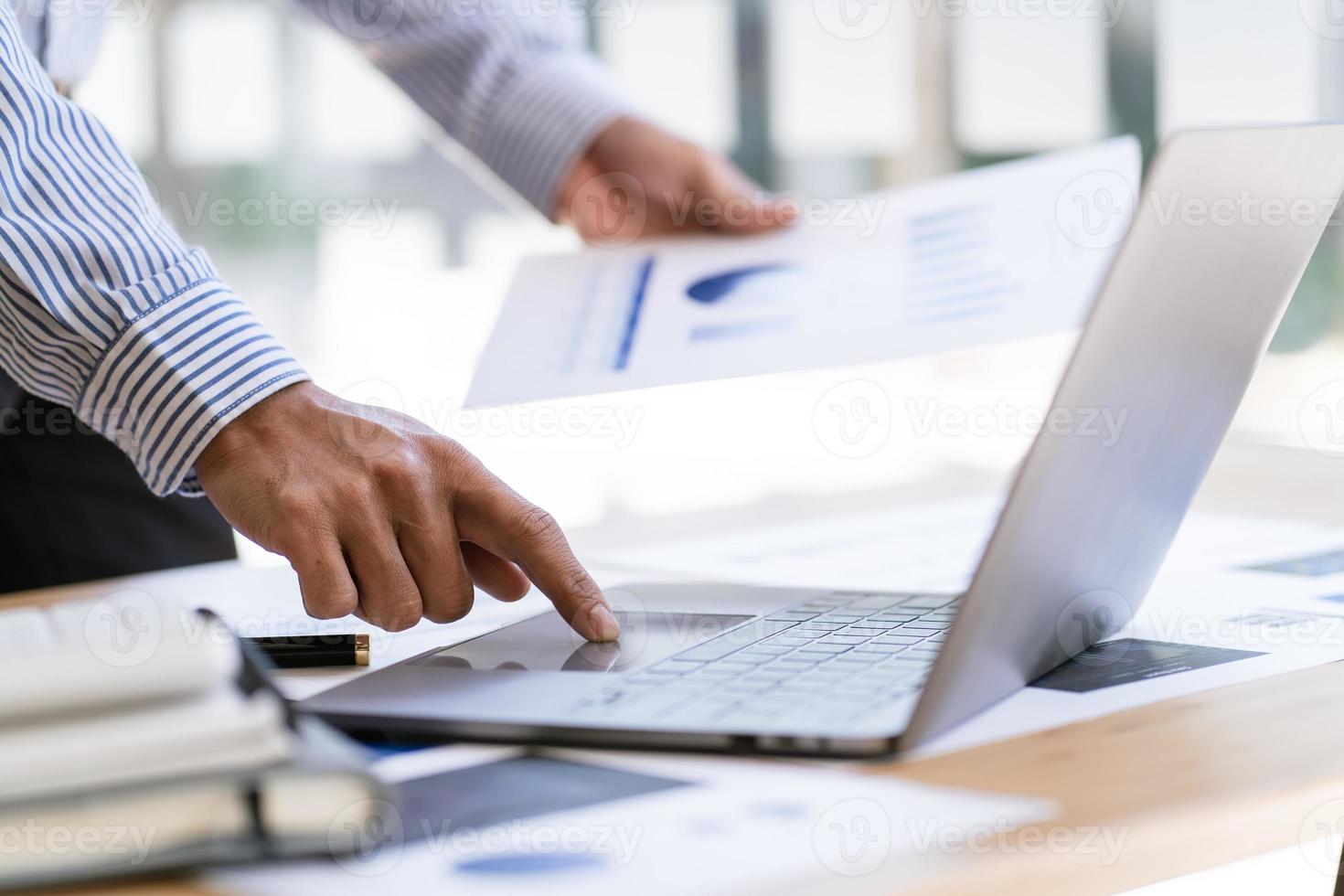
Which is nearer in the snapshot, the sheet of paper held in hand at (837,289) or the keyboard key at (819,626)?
the keyboard key at (819,626)

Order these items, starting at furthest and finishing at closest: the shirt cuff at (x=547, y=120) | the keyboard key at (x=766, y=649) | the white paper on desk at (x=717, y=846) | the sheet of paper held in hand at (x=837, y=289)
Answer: the shirt cuff at (x=547, y=120) → the sheet of paper held in hand at (x=837, y=289) → the keyboard key at (x=766, y=649) → the white paper on desk at (x=717, y=846)

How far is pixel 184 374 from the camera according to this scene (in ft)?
2.42

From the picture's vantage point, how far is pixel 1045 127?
5.57 m

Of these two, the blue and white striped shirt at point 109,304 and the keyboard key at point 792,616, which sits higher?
the blue and white striped shirt at point 109,304

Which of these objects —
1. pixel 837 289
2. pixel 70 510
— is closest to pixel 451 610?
pixel 837 289

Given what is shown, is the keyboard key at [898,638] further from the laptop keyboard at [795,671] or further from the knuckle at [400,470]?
the knuckle at [400,470]

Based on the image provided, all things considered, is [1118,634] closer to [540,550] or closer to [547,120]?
[540,550]

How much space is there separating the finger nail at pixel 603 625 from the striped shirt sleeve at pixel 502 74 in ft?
2.61

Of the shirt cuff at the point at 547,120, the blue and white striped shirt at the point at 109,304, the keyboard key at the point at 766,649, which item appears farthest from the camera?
the shirt cuff at the point at 547,120

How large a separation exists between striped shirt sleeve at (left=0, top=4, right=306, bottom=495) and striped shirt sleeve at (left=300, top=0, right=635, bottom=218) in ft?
2.17

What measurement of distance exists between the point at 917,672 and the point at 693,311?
20.0 inches

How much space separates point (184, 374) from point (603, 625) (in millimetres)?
265

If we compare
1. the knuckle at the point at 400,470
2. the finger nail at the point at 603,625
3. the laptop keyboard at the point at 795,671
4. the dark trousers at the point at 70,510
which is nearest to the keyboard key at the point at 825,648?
the laptop keyboard at the point at 795,671

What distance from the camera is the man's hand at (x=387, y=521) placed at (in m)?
0.68
